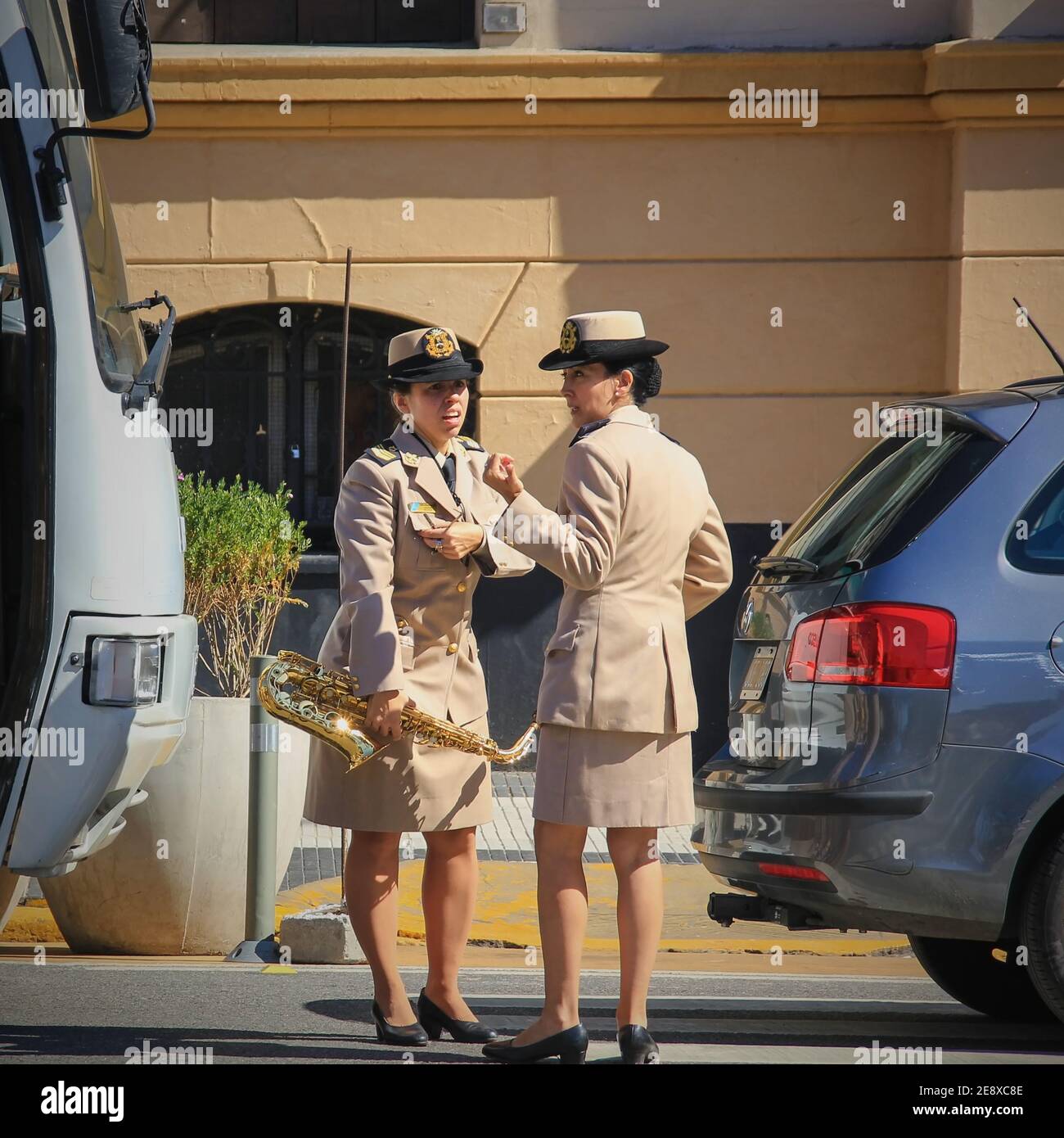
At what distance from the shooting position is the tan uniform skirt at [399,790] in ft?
15.8

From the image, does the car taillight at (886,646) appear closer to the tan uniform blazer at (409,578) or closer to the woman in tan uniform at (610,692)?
the woman in tan uniform at (610,692)

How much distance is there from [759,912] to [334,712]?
1.31 m

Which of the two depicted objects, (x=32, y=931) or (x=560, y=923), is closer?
(x=560, y=923)

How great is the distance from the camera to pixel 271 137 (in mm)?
10664

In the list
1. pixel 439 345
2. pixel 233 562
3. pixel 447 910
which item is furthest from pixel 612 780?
pixel 233 562

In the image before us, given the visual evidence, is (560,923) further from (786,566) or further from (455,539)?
(786,566)

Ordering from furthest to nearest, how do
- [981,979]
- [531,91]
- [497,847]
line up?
[531,91] → [497,847] → [981,979]

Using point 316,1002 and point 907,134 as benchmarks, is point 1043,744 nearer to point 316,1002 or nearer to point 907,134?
point 316,1002

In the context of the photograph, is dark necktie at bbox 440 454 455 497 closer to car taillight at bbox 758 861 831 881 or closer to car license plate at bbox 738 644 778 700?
car license plate at bbox 738 644 778 700

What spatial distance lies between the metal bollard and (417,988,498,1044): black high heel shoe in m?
1.38

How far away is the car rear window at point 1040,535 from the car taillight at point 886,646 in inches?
11.1

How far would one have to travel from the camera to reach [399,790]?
4.81 meters

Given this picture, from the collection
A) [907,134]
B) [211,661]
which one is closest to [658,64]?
[907,134]

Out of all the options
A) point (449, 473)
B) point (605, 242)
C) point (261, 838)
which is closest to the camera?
point (449, 473)
